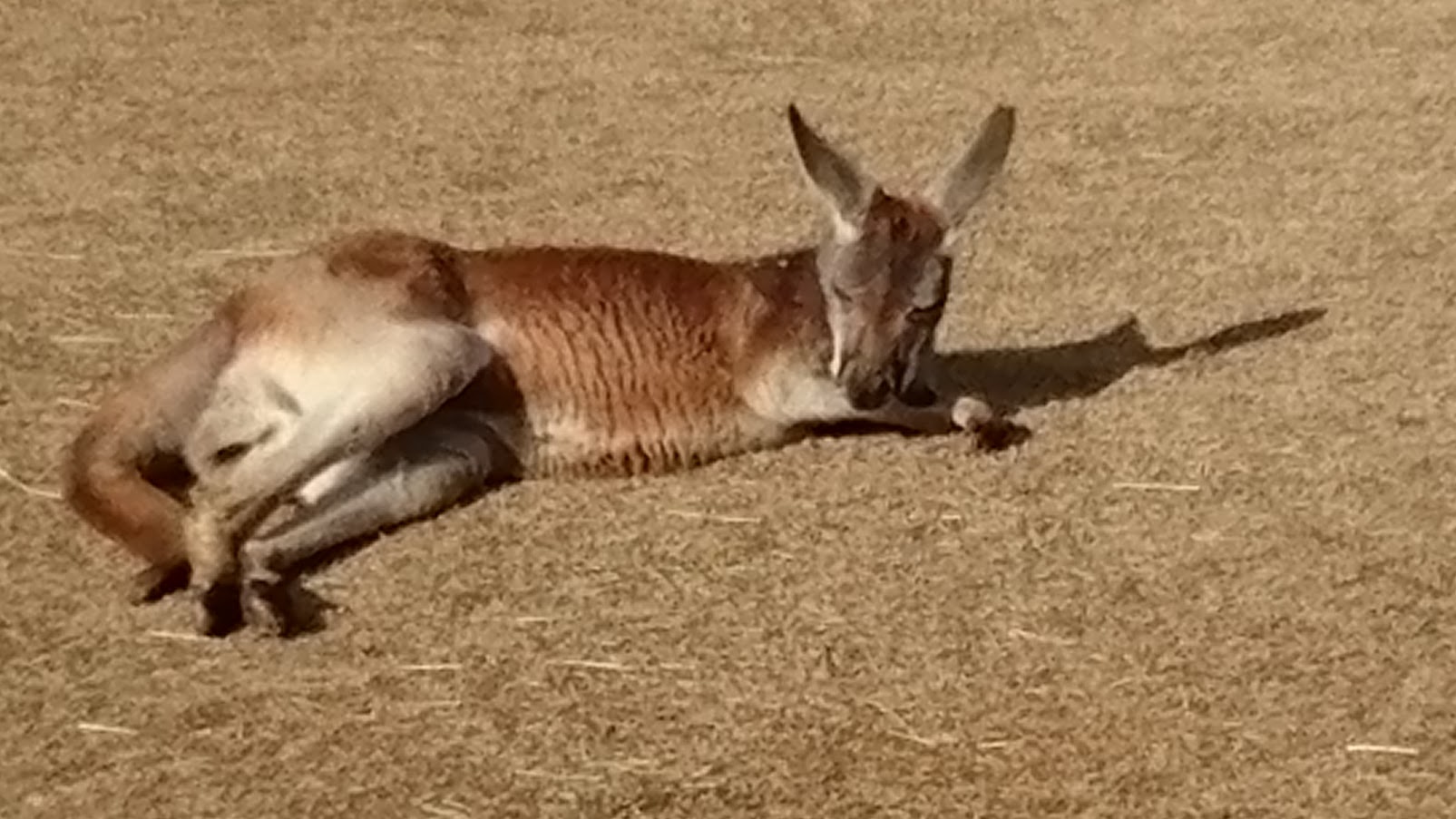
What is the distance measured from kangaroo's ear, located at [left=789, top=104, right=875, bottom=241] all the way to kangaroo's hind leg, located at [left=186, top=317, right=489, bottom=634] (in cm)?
42

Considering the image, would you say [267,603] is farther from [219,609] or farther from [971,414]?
[971,414]

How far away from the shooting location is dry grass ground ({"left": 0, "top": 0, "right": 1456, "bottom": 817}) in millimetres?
2174

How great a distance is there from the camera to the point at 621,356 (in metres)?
2.65

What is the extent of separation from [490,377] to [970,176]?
22.3 inches

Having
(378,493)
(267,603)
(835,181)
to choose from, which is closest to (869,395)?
(835,181)

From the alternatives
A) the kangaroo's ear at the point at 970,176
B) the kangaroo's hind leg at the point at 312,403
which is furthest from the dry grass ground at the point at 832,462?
the kangaroo's ear at the point at 970,176

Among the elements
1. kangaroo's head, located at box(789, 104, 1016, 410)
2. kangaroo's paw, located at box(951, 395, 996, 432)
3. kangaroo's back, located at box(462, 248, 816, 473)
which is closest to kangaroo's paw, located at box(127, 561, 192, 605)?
kangaroo's back, located at box(462, 248, 816, 473)

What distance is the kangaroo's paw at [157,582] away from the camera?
94.0 inches

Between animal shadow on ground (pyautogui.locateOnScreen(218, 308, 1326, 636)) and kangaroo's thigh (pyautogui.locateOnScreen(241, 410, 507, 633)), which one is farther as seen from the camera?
animal shadow on ground (pyautogui.locateOnScreen(218, 308, 1326, 636))

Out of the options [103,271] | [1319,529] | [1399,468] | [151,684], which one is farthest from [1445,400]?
[103,271]

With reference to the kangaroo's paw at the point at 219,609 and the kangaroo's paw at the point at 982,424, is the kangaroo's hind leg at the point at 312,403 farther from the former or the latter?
the kangaroo's paw at the point at 982,424

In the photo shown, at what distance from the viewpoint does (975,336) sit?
9.74ft

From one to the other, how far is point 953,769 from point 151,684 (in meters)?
0.74

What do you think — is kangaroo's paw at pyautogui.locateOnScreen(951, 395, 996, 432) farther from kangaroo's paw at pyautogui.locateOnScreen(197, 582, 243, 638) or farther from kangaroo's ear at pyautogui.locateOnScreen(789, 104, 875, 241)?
kangaroo's paw at pyautogui.locateOnScreen(197, 582, 243, 638)
